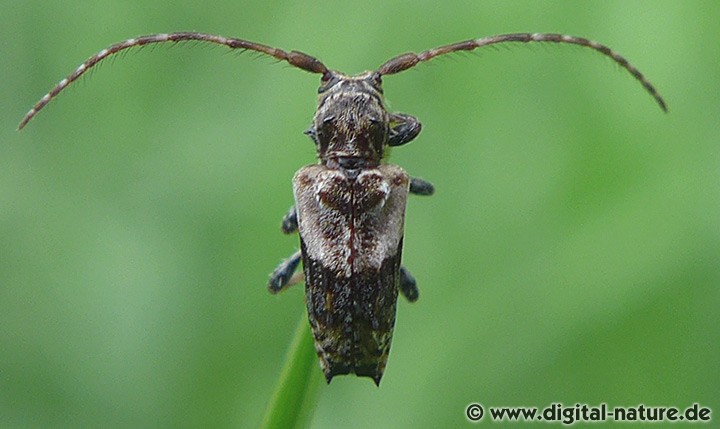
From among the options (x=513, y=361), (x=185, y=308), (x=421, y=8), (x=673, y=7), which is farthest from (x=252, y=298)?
(x=673, y=7)

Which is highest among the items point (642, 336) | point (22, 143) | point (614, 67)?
point (614, 67)

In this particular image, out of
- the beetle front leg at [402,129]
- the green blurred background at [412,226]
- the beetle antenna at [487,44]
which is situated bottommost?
the green blurred background at [412,226]

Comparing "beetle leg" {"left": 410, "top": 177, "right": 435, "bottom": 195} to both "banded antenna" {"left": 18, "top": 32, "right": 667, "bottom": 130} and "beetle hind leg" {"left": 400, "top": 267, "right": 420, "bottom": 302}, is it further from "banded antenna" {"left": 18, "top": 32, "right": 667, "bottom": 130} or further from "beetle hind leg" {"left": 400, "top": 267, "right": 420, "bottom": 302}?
"banded antenna" {"left": 18, "top": 32, "right": 667, "bottom": 130}

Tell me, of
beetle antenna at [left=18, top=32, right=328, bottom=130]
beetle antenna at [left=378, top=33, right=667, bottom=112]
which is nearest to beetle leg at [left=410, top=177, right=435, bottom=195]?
beetle antenna at [left=378, top=33, right=667, bottom=112]

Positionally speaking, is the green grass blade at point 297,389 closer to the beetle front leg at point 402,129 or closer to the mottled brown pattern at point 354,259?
the mottled brown pattern at point 354,259

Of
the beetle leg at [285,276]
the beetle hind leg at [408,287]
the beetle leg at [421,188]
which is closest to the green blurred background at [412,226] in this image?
the beetle leg at [285,276]

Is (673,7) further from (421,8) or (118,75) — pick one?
(118,75)

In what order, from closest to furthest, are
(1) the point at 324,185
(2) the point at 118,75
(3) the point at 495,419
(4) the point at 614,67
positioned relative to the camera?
(1) the point at 324,185 → (3) the point at 495,419 → (4) the point at 614,67 → (2) the point at 118,75

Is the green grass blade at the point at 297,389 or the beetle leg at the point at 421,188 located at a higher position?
the beetle leg at the point at 421,188

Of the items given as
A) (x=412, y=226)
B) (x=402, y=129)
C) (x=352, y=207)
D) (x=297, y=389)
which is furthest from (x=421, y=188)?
(x=297, y=389)
